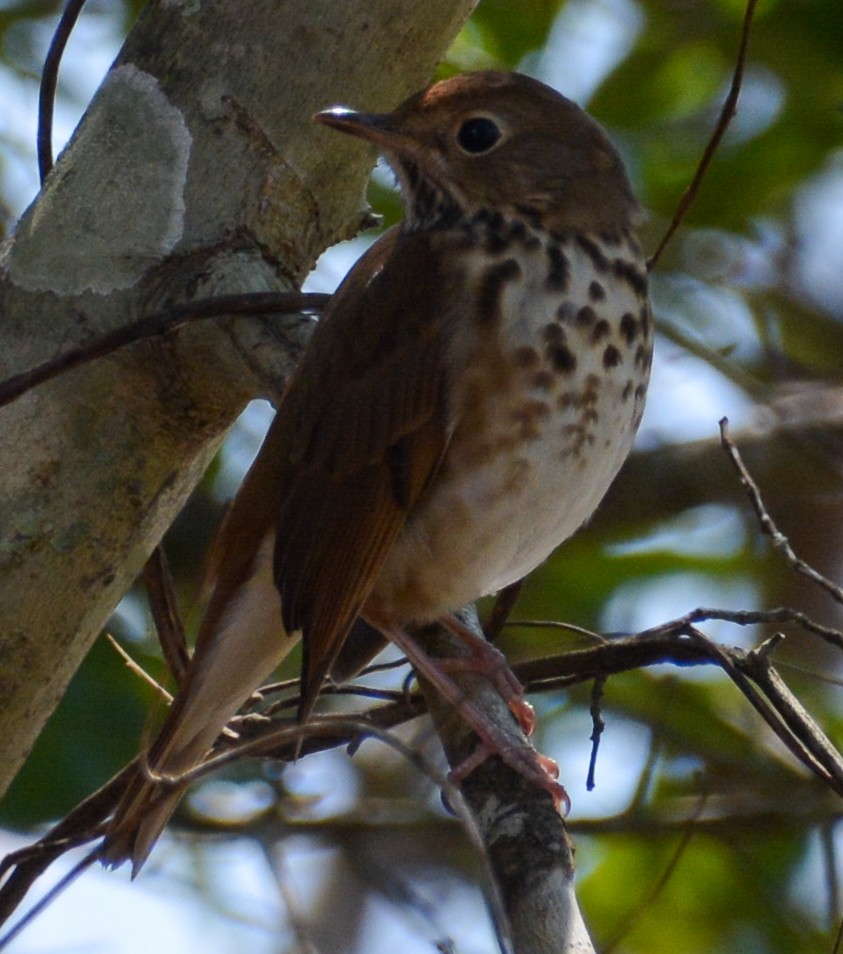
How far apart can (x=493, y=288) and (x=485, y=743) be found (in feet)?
3.48

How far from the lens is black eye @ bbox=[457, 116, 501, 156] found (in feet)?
12.3

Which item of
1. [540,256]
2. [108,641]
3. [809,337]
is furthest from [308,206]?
[809,337]

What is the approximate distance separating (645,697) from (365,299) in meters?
2.24

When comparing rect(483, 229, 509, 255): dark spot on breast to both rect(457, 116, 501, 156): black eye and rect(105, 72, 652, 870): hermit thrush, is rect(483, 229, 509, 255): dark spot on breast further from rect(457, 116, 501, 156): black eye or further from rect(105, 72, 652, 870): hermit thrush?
rect(457, 116, 501, 156): black eye

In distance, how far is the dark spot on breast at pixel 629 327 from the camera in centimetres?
343

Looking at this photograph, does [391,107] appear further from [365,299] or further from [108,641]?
[108,641]

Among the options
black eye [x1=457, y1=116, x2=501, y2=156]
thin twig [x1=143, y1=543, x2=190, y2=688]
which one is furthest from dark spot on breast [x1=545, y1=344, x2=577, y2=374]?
thin twig [x1=143, y1=543, x2=190, y2=688]

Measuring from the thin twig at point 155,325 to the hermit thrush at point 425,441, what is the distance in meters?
0.36

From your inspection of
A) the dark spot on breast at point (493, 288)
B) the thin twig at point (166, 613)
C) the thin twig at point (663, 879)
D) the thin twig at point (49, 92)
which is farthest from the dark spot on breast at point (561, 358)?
the thin twig at point (663, 879)

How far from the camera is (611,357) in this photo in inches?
133

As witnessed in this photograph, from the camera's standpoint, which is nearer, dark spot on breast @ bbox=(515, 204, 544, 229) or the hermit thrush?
the hermit thrush

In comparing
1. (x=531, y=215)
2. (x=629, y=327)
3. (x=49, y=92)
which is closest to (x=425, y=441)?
(x=629, y=327)

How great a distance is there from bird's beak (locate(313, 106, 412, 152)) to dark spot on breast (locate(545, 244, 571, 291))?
0.41m

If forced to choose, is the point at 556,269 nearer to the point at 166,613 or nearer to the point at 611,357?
the point at 611,357
